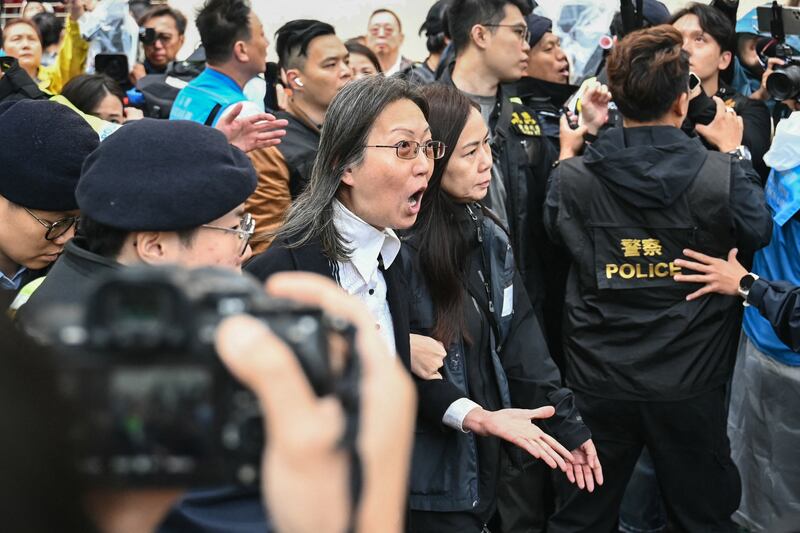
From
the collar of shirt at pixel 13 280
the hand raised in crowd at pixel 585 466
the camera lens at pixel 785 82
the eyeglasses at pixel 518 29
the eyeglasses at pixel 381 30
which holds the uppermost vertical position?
the eyeglasses at pixel 518 29

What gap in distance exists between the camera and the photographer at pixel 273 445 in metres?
0.67

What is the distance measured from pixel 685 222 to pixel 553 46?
2.18 metres

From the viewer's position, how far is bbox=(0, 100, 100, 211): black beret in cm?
231

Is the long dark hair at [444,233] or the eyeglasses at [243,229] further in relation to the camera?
the long dark hair at [444,233]

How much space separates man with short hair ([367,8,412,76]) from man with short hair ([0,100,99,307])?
549 cm

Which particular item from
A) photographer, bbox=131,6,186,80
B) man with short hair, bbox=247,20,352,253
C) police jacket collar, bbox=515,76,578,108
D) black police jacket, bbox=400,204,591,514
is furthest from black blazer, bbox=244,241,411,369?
photographer, bbox=131,6,186,80

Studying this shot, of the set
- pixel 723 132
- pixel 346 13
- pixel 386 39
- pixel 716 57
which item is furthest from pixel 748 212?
pixel 346 13

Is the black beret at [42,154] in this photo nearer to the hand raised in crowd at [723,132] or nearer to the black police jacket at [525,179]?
the black police jacket at [525,179]

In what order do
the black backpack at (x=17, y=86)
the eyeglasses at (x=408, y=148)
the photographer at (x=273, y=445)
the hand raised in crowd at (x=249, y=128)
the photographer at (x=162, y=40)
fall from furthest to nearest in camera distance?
the photographer at (x=162, y=40)
the black backpack at (x=17, y=86)
the hand raised in crowd at (x=249, y=128)
the eyeglasses at (x=408, y=148)
the photographer at (x=273, y=445)

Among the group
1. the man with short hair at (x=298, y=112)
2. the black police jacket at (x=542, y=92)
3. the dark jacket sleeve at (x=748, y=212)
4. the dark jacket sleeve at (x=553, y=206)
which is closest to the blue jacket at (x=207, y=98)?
the man with short hair at (x=298, y=112)

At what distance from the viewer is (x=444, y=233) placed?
2992mm

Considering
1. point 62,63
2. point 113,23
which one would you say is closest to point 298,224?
point 62,63

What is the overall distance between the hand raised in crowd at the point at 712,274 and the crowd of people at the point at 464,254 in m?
0.01

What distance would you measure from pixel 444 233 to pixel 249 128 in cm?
73
